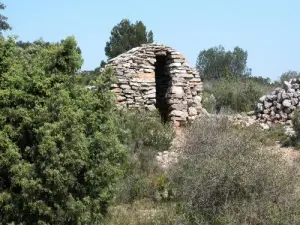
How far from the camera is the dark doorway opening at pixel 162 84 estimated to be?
1398 cm

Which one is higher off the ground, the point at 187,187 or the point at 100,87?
the point at 100,87

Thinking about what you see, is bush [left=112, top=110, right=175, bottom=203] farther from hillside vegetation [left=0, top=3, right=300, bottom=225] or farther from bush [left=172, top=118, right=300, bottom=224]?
bush [left=172, top=118, right=300, bottom=224]

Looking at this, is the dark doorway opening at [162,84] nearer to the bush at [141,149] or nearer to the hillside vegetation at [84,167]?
the bush at [141,149]

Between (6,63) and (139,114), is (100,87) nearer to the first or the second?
(6,63)

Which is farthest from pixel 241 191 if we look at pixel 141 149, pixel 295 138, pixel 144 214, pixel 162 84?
pixel 162 84

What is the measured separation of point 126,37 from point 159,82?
16760mm

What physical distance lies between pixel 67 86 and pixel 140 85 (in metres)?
7.24

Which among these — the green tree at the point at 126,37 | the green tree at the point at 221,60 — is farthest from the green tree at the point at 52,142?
the green tree at the point at 221,60

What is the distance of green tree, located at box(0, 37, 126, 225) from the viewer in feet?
16.5

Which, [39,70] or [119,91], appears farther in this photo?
[119,91]

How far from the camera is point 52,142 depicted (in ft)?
16.2

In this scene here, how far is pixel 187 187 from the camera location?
646cm

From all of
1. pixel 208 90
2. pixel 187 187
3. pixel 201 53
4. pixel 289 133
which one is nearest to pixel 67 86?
pixel 187 187

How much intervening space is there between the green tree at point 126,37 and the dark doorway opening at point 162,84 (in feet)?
52.7
